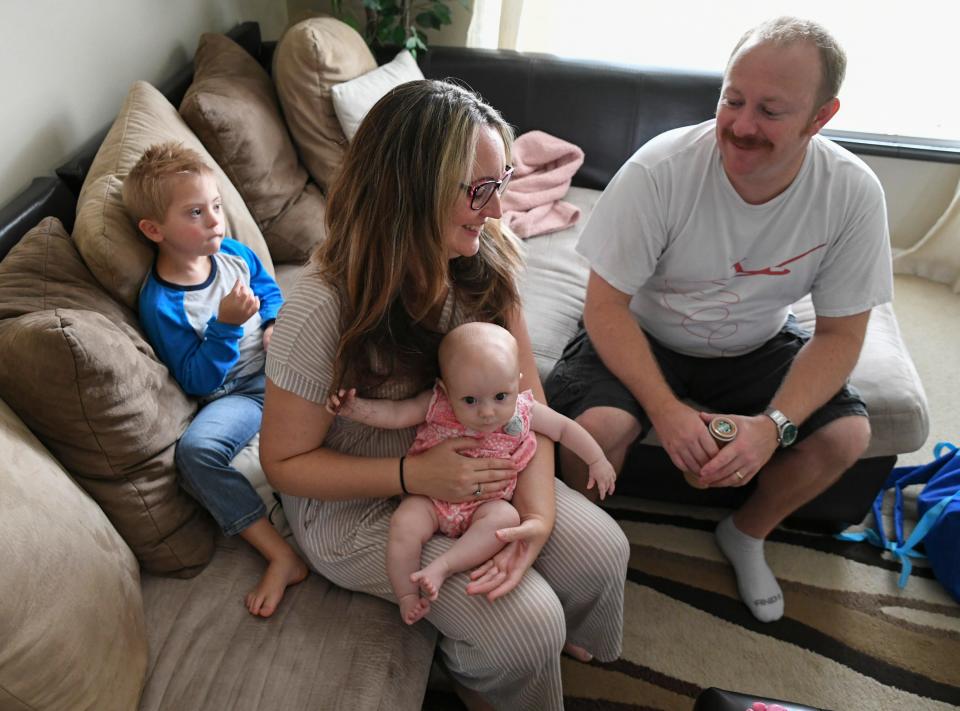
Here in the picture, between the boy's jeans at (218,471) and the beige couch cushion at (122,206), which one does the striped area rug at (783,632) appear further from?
the beige couch cushion at (122,206)

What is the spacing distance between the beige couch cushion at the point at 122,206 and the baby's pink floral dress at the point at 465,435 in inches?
26.1

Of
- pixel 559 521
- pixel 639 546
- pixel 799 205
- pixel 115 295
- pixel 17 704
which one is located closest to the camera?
pixel 17 704

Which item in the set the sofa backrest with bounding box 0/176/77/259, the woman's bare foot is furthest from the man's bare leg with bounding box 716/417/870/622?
the sofa backrest with bounding box 0/176/77/259

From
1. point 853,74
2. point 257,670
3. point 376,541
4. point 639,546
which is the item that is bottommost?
point 639,546

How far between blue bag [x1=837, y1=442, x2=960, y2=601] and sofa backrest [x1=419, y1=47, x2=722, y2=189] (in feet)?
4.35

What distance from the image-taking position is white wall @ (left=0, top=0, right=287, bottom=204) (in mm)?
1524

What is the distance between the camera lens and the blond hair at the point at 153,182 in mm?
1382

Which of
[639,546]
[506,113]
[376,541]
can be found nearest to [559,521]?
[376,541]

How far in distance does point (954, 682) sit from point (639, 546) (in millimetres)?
749

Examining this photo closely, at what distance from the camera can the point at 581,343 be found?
1.75 meters

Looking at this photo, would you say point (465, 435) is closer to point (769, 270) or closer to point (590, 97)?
point (769, 270)

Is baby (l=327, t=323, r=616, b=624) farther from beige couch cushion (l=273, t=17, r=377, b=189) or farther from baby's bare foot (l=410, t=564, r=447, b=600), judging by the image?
beige couch cushion (l=273, t=17, r=377, b=189)

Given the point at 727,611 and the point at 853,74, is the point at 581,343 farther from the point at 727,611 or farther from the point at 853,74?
the point at 853,74

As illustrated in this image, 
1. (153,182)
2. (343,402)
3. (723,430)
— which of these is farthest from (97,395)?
(723,430)
